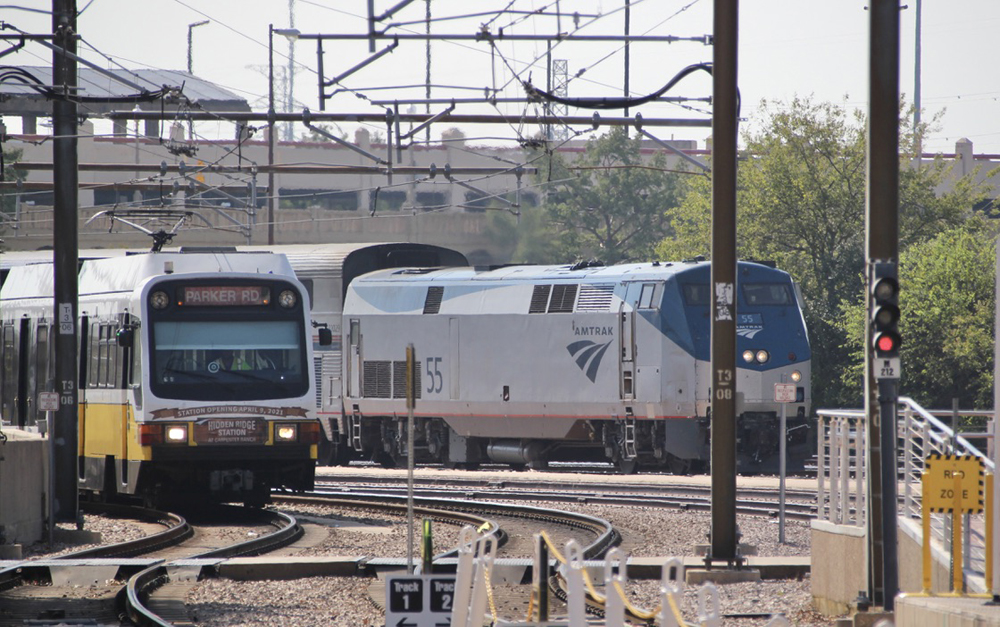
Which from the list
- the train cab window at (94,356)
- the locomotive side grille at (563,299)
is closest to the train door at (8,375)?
the train cab window at (94,356)

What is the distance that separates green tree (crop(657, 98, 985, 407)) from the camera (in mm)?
45781

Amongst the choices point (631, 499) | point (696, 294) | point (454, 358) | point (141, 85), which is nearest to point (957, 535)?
point (631, 499)

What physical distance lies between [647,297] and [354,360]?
756 centimetres

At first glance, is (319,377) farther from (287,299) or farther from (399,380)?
(287,299)

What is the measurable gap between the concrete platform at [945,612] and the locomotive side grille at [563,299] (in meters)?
20.0

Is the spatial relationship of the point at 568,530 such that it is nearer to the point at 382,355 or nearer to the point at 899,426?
the point at 899,426

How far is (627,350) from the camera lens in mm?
28641

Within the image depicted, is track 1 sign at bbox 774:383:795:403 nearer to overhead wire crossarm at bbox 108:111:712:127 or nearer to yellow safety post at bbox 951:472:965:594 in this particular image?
overhead wire crossarm at bbox 108:111:712:127

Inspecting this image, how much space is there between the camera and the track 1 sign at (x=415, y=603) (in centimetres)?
895

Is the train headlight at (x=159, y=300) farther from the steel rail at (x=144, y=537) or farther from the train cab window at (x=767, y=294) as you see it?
the train cab window at (x=767, y=294)

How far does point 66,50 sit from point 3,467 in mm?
5697

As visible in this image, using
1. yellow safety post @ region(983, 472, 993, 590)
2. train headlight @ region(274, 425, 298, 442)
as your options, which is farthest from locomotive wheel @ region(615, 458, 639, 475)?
yellow safety post @ region(983, 472, 993, 590)

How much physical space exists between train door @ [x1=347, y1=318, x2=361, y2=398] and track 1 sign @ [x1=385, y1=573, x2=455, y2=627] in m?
23.8

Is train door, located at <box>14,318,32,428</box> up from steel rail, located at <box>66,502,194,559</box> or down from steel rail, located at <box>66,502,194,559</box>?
up
